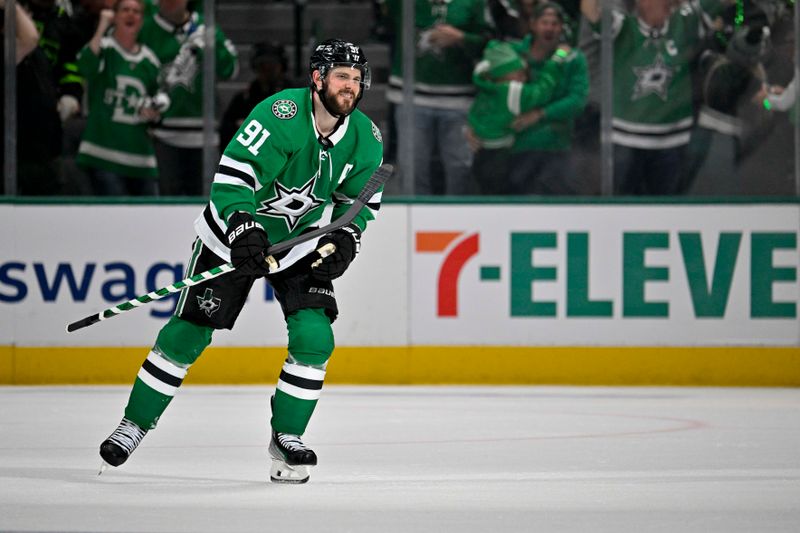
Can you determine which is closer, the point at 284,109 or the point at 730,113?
the point at 284,109

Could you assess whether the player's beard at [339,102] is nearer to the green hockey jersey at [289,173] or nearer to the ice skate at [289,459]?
the green hockey jersey at [289,173]

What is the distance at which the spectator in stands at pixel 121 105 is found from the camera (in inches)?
314

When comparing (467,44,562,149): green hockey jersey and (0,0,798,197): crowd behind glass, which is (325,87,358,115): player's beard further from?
(467,44,562,149): green hockey jersey

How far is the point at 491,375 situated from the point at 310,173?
340 cm

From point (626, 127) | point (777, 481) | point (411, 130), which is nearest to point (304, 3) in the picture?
point (411, 130)

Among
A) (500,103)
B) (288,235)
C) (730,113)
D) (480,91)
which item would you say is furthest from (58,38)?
(288,235)

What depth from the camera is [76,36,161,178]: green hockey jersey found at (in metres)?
7.98

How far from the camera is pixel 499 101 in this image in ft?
26.3

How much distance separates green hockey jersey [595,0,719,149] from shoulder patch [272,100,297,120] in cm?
379

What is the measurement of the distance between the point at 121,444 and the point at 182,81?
3.89 m

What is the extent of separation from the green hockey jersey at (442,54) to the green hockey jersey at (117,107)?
3.83 feet

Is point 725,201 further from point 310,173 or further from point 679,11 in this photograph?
point 310,173

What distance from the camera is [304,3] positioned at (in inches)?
314

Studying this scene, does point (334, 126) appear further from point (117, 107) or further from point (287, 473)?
point (117, 107)
